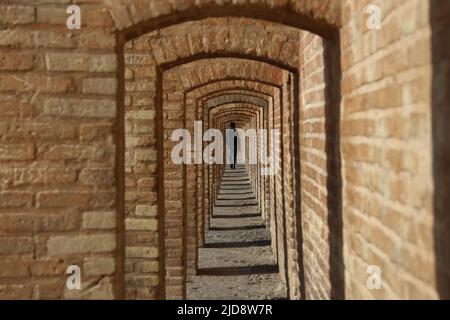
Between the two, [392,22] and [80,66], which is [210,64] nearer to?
[80,66]

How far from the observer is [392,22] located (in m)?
2.57

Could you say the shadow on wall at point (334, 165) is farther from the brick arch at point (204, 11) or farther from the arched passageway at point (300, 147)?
the brick arch at point (204, 11)

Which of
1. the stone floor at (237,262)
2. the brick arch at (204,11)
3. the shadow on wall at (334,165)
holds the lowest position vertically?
the stone floor at (237,262)

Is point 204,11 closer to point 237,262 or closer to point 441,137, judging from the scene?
point 441,137

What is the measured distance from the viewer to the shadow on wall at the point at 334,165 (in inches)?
146

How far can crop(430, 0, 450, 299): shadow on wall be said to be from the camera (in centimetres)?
198

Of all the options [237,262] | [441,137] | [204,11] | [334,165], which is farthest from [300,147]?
[237,262]

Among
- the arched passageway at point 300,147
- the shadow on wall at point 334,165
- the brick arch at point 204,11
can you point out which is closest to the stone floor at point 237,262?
the arched passageway at point 300,147

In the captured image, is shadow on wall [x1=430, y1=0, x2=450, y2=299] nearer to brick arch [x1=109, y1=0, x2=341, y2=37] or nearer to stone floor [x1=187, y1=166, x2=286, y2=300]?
brick arch [x1=109, y1=0, x2=341, y2=37]

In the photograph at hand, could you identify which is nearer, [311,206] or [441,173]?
A: [441,173]

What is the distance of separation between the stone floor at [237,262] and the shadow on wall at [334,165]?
16.8 ft

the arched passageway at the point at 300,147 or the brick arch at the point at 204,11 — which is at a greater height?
the brick arch at the point at 204,11

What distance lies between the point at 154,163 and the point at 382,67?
11.2 ft

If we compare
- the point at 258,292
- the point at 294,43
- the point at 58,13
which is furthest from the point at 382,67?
the point at 258,292
